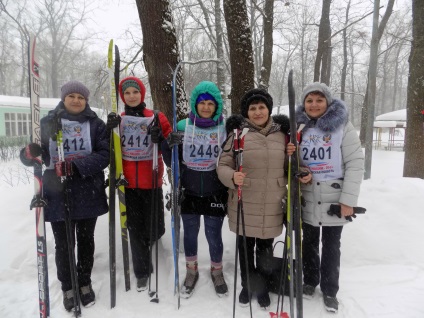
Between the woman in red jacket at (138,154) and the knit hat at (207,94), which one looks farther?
the woman in red jacket at (138,154)

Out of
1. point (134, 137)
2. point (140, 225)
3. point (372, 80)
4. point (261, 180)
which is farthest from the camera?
point (372, 80)

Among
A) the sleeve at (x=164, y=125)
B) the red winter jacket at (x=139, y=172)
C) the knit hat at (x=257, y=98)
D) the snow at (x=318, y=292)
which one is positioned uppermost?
the knit hat at (x=257, y=98)

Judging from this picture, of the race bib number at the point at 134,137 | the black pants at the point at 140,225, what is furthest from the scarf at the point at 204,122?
the black pants at the point at 140,225

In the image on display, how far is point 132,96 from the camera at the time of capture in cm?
298

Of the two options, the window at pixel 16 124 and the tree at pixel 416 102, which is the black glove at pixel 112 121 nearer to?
the tree at pixel 416 102

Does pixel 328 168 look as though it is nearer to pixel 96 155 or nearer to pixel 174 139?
pixel 174 139

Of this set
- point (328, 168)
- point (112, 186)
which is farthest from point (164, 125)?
point (328, 168)

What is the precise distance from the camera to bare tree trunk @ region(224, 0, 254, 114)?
4297 millimetres

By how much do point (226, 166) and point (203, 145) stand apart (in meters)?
0.34

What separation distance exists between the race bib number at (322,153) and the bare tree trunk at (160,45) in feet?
6.70

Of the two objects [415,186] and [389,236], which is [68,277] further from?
[415,186]

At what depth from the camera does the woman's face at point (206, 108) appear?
2.82 metres

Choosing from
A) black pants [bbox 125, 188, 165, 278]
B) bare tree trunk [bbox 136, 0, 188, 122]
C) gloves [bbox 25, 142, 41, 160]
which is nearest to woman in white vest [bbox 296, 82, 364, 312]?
black pants [bbox 125, 188, 165, 278]

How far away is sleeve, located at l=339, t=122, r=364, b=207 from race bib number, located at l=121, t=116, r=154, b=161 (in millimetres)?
1849
